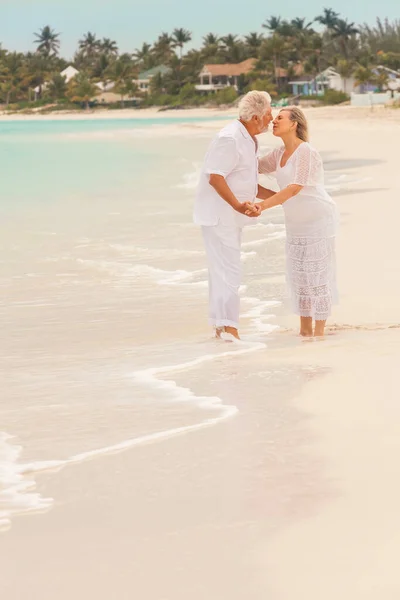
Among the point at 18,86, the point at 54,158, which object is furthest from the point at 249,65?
the point at 54,158

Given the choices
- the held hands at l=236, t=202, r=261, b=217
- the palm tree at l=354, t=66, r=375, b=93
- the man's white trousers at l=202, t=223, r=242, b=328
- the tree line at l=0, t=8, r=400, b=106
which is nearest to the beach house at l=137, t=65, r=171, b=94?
the tree line at l=0, t=8, r=400, b=106

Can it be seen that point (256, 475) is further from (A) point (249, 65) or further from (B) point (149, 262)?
(A) point (249, 65)

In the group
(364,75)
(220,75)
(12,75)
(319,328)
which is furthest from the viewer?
(12,75)

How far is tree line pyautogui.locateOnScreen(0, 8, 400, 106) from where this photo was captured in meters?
122

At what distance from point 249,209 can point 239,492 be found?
2.84 metres

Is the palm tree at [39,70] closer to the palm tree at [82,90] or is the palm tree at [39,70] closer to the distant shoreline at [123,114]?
the distant shoreline at [123,114]

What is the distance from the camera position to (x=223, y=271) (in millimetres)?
6629

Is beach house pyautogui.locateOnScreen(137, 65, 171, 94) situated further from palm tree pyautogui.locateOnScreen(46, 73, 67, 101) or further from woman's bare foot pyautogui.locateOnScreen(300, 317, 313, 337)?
woman's bare foot pyautogui.locateOnScreen(300, 317, 313, 337)

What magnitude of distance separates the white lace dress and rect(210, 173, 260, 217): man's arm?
0.25 metres

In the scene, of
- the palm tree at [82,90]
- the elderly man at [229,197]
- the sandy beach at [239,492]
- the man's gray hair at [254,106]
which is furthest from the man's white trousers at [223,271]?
the palm tree at [82,90]

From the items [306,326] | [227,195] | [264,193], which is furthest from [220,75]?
[227,195]

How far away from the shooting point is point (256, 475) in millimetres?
3922

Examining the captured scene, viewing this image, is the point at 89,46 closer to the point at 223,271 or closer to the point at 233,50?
the point at 233,50

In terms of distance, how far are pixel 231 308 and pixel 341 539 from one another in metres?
3.43
